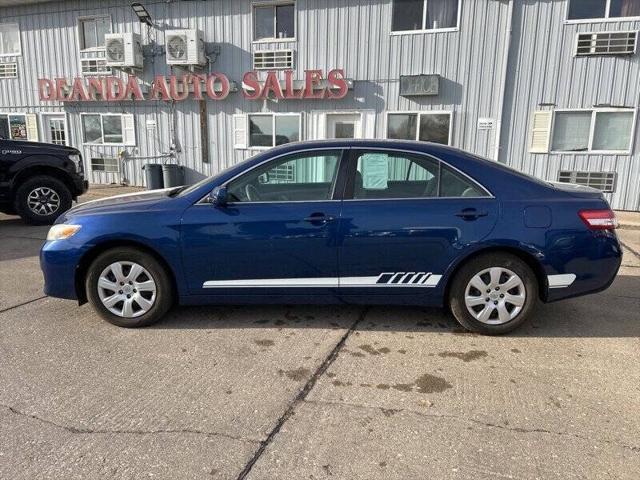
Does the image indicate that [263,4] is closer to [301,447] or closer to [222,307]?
[222,307]

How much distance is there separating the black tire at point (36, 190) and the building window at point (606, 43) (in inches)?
439

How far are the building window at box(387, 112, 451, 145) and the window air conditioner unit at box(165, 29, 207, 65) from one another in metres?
5.27

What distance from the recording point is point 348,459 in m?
2.40

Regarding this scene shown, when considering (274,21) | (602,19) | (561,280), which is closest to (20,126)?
(274,21)

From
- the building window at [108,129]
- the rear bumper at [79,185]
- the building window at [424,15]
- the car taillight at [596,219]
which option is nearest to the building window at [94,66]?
the building window at [108,129]

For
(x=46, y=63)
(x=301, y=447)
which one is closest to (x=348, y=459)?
(x=301, y=447)

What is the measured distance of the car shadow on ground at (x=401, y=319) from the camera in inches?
159

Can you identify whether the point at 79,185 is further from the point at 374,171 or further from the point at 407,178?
the point at 407,178

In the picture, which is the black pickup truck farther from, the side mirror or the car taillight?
the car taillight

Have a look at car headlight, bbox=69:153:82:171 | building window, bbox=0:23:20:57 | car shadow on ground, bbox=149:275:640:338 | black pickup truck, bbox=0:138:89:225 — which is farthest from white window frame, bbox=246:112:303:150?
car shadow on ground, bbox=149:275:640:338

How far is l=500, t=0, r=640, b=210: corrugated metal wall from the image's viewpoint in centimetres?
1057

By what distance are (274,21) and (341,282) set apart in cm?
1062

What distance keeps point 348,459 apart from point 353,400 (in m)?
0.54

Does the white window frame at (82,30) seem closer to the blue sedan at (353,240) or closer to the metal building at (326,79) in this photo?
the metal building at (326,79)
